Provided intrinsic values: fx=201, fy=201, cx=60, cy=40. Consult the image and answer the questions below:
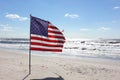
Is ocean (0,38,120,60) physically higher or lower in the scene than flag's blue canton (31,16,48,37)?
lower

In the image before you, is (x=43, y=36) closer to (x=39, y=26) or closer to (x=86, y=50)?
(x=39, y=26)

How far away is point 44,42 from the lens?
814 centimetres

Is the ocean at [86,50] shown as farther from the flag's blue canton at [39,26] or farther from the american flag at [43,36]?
the flag's blue canton at [39,26]

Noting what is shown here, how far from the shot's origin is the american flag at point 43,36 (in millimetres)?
7956

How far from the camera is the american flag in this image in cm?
796

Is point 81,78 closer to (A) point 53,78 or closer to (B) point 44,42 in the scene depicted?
(A) point 53,78

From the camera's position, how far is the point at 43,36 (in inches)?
319

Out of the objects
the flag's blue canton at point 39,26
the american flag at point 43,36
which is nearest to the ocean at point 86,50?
the american flag at point 43,36

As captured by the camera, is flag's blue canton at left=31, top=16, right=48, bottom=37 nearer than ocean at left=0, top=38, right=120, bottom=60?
Yes

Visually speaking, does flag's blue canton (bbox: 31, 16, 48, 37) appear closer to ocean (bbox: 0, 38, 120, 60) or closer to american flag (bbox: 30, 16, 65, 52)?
american flag (bbox: 30, 16, 65, 52)

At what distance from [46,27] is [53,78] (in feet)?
6.72

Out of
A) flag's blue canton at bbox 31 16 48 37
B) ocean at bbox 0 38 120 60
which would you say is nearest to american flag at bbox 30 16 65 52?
flag's blue canton at bbox 31 16 48 37

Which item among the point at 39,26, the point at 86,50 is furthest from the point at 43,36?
the point at 86,50

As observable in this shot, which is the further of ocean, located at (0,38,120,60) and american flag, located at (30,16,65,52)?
ocean, located at (0,38,120,60)
